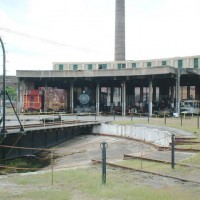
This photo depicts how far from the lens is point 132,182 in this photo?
33.9 feet

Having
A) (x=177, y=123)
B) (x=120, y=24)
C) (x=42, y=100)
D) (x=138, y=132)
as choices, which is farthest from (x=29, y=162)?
(x=120, y=24)

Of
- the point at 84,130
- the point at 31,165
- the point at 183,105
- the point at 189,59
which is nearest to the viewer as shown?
the point at 31,165

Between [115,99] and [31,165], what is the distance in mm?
52090

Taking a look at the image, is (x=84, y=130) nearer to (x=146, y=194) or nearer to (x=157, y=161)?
(x=157, y=161)

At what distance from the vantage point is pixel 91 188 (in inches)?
371

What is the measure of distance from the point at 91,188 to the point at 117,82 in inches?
2030

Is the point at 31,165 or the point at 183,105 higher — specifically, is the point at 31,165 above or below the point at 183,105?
below

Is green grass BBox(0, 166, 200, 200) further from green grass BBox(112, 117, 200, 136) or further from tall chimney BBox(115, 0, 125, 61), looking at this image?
tall chimney BBox(115, 0, 125, 61)

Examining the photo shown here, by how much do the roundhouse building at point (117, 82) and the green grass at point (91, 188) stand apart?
35013 millimetres

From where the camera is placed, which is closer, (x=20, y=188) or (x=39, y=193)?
(x=39, y=193)

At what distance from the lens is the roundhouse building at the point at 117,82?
48.1 meters

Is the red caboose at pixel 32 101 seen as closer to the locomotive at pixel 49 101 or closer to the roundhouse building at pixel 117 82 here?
the locomotive at pixel 49 101

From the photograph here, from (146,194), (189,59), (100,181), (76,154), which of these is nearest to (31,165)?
(76,154)

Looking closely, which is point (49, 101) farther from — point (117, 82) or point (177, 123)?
point (177, 123)
